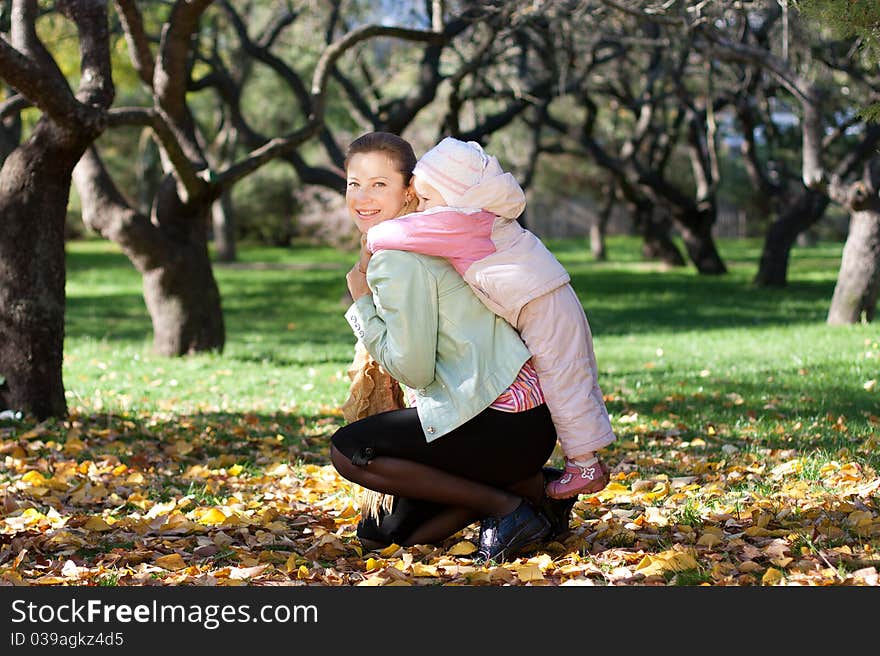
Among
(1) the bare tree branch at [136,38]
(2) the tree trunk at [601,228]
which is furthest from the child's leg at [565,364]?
(2) the tree trunk at [601,228]

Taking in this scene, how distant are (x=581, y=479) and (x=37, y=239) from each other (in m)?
4.63

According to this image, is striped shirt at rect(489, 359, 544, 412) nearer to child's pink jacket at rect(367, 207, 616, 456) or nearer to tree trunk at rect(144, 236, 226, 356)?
child's pink jacket at rect(367, 207, 616, 456)

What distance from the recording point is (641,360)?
11.4 metres

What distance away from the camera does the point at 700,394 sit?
867 centimetres

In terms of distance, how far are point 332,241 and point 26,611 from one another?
32215 mm

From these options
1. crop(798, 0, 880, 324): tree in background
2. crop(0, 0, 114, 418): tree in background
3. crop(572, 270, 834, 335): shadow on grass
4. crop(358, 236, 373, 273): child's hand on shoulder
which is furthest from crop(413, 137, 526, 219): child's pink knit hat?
crop(572, 270, 834, 335): shadow on grass

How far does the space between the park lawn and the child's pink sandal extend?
249 millimetres

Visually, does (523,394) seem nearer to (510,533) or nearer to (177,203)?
(510,533)

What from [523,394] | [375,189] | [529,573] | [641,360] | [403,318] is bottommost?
[641,360]

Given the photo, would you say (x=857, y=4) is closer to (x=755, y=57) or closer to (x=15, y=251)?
(x=15, y=251)

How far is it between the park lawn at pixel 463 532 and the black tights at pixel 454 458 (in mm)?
258

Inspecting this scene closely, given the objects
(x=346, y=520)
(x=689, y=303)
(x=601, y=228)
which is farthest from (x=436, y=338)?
(x=601, y=228)

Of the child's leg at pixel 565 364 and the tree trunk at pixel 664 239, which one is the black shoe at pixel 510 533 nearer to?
the child's leg at pixel 565 364

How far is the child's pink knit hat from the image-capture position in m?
3.99
